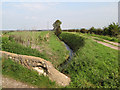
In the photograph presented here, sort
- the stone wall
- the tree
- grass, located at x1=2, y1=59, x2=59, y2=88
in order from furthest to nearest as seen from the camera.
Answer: the tree < the stone wall < grass, located at x1=2, y1=59, x2=59, y2=88

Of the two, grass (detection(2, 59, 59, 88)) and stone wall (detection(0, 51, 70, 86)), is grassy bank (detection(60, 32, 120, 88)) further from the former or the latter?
grass (detection(2, 59, 59, 88))

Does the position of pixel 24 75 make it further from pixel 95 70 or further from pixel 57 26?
pixel 57 26

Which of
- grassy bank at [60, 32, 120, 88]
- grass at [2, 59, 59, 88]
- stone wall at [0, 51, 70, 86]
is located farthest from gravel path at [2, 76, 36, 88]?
grassy bank at [60, 32, 120, 88]

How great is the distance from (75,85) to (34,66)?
376cm

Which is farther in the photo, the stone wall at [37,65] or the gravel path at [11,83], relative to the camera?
the stone wall at [37,65]

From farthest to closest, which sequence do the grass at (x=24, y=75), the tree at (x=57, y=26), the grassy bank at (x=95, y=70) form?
1. the tree at (x=57, y=26)
2. the grassy bank at (x=95, y=70)
3. the grass at (x=24, y=75)

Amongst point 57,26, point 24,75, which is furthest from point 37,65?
point 57,26

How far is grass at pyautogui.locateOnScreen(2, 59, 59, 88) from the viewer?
711 centimetres

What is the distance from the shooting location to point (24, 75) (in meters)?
7.40

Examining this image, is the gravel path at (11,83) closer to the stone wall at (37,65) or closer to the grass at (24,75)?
the grass at (24,75)

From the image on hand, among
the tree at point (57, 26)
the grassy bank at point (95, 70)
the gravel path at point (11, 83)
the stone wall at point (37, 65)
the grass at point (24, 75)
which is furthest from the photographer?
the tree at point (57, 26)

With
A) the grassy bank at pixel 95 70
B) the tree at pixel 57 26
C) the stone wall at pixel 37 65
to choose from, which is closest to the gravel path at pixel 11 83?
the stone wall at pixel 37 65

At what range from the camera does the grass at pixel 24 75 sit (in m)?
7.11

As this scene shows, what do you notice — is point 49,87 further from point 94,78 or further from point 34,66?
point 94,78
